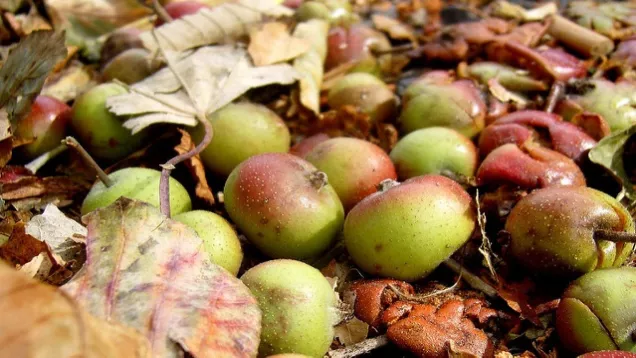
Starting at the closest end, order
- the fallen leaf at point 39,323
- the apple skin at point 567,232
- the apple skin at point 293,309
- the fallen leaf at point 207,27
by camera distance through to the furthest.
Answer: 1. the fallen leaf at point 39,323
2. the apple skin at point 293,309
3. the apple skin at point 567,232
4. the fallen leaf at point 207,27

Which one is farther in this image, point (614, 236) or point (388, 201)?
point (388, 201)

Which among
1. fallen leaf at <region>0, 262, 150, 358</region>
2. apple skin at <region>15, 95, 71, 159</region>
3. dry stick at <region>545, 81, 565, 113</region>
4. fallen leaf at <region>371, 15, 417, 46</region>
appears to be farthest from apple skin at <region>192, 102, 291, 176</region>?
fallen leaf at <region>371, 15, 417, 46</region>

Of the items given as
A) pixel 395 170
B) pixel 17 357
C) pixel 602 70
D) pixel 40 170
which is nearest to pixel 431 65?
pixel 602 70

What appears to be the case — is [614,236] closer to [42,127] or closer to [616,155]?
[616,155]

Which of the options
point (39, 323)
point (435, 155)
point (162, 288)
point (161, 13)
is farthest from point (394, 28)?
point (39, 323)

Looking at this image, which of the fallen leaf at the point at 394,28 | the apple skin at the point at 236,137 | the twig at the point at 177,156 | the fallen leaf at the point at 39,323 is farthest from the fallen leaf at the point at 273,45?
the fallen leaf at the point at 39,323

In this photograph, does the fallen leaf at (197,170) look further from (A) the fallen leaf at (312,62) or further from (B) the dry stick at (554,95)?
(B) the dry stick at (554,95)
